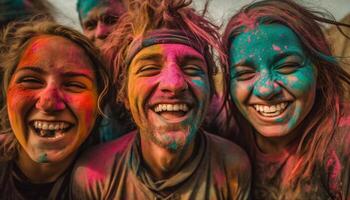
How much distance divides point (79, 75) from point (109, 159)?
429 mm

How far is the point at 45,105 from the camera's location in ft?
6.64

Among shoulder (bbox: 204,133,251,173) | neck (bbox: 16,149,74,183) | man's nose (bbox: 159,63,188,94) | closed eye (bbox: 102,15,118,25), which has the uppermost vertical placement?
closed eye (bbox: 102,15,118,25)

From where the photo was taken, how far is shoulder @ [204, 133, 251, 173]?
2.17 m

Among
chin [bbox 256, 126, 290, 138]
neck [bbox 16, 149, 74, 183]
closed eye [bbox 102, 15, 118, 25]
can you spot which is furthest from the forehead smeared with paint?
neck [bbox 16, 149, 74, 183]

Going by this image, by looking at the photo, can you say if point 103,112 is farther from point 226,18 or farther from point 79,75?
point 226,18

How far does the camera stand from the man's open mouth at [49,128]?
2.07 metres

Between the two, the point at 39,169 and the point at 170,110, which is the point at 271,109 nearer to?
the point at 170,110

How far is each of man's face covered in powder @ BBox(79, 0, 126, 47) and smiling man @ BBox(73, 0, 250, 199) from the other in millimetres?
341

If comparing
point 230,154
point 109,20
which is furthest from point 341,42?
point 109,20

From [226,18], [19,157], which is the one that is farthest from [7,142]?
[226,18]

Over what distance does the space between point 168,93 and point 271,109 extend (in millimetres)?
524

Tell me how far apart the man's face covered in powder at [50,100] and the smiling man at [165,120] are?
0.17 m

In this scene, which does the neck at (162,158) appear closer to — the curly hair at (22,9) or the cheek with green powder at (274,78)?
the cheek with green powder at (274,78)

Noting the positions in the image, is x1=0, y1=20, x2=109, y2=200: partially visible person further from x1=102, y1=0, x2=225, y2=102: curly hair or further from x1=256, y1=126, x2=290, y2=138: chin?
x1=256, y1=126, x2=290, y2=138: chin
